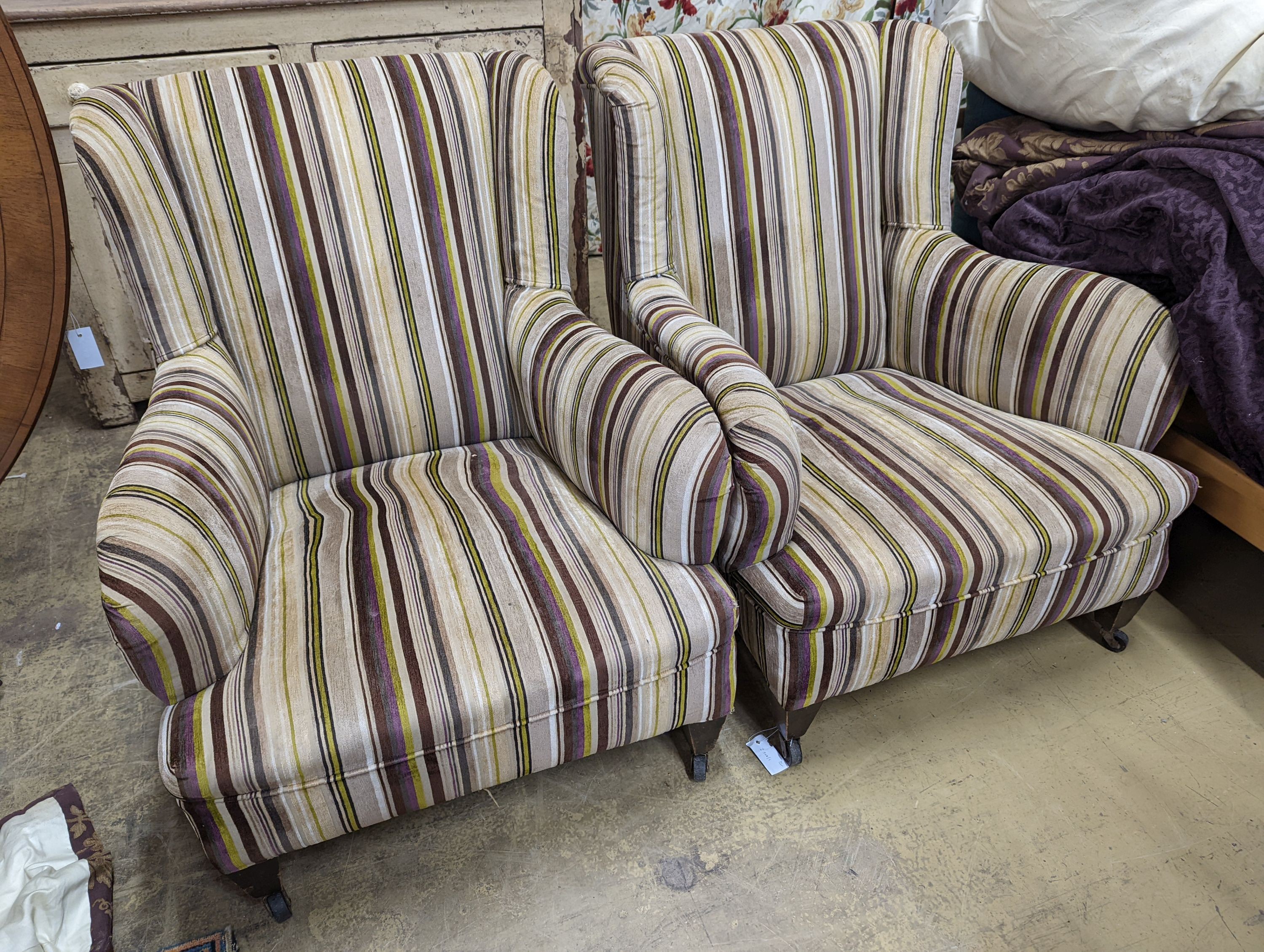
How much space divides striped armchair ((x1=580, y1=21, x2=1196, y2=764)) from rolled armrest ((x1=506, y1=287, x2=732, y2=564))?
0.14 feet

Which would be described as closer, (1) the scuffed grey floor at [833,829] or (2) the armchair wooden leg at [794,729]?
(1) the scuffed grey floor at [833,829]

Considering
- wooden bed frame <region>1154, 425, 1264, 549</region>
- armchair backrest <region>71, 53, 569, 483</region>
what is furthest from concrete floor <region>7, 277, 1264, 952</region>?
armchair backrest <region>71, 53, 569, 483</region>

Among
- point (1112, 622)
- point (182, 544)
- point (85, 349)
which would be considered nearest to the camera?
point (182, 544)

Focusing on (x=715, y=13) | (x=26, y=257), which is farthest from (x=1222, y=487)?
(x=26, y=257)

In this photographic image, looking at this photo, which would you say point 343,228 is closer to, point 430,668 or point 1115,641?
point 430,668

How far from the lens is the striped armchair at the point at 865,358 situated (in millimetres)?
980

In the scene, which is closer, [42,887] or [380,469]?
[42,887]

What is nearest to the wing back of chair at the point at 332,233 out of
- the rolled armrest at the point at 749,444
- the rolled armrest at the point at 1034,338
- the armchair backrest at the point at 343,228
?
the armchair backrest at the point at 343,228

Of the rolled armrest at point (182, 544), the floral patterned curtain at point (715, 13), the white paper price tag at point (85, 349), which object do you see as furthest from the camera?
the floral patterned curtain at point (715, 13)

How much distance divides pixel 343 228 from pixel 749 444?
646 mm

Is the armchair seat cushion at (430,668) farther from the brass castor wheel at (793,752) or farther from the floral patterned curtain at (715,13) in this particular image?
the floral patterned curtain at (715,13)

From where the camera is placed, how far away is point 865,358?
1.43 meters

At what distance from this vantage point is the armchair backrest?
3.33 ft

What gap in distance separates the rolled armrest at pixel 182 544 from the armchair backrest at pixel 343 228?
0.15 metres
